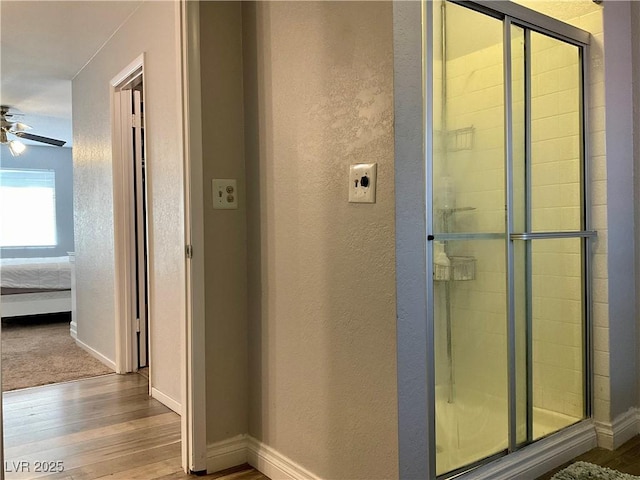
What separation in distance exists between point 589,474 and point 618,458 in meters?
0.30

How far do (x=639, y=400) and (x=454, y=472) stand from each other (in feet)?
4.39

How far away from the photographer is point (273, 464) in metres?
2.04

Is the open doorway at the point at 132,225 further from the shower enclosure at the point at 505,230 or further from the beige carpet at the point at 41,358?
the shower enclosure at the point at 505,230

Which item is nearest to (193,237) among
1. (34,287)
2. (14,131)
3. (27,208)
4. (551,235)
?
(551,235)

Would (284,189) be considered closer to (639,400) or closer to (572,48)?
(572,48)

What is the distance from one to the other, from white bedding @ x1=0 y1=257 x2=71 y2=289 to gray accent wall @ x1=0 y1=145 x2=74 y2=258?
88.0 inches

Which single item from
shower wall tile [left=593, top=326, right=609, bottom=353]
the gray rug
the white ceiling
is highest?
the white ceiling

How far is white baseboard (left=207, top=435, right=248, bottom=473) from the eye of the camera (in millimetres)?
2119

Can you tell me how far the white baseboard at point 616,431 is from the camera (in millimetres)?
2340

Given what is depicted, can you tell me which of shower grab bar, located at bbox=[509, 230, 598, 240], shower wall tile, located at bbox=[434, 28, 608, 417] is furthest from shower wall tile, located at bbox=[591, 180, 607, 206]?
shower grab bar, located at bbox=[509, 230, 598, 240]

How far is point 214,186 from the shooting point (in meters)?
2.13

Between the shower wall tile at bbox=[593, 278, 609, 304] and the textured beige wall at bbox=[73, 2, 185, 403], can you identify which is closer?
the shower wall tile at bbox=[593, 278, 609, 304]

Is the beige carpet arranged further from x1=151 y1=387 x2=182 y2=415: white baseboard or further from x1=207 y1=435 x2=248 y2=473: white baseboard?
x1=207 y1=435 x2=248 y2=473: white baseboard

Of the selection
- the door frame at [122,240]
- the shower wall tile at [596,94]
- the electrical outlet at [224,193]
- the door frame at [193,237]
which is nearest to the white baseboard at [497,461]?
the door frame at [193,237]
